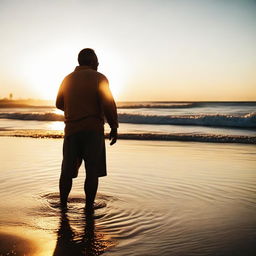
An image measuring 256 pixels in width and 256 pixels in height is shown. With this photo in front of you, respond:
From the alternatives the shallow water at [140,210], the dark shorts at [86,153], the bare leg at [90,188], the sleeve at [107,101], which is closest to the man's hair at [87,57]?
the sleeve at [107,101]

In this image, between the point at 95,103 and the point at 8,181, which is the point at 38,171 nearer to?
the point at 8,181

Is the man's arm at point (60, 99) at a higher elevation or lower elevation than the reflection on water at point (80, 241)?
higher

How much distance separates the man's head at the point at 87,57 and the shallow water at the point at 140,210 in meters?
1.66

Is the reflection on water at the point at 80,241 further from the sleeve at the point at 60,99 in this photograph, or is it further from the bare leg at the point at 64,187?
the sleeve at the point at 60,99

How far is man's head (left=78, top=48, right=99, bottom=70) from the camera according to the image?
4.43 meters

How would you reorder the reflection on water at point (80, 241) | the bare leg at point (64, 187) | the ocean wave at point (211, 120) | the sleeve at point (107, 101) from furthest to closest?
the ocean wave at point (211, 120), the bare leg at point (64, 187), the sleeve at point (107, 101), the reflection on water at point (80, 241)

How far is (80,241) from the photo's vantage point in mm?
3330

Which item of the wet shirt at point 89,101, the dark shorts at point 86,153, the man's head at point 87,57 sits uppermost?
the man's head at point 87,57

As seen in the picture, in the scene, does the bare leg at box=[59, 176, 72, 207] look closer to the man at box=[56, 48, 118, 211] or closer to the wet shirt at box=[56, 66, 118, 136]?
the man at box=[56, 48, 118, 211]

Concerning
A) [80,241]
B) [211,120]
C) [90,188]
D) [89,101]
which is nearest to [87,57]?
[89,101]

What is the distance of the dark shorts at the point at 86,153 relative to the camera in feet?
13.9

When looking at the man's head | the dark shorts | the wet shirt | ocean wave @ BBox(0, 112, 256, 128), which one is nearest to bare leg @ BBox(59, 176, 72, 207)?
the dark shorts

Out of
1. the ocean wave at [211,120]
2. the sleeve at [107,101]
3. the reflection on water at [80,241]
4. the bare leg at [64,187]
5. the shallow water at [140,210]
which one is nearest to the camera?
the reflection on water at [80,241]

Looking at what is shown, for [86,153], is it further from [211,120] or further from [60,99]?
[211,120]
